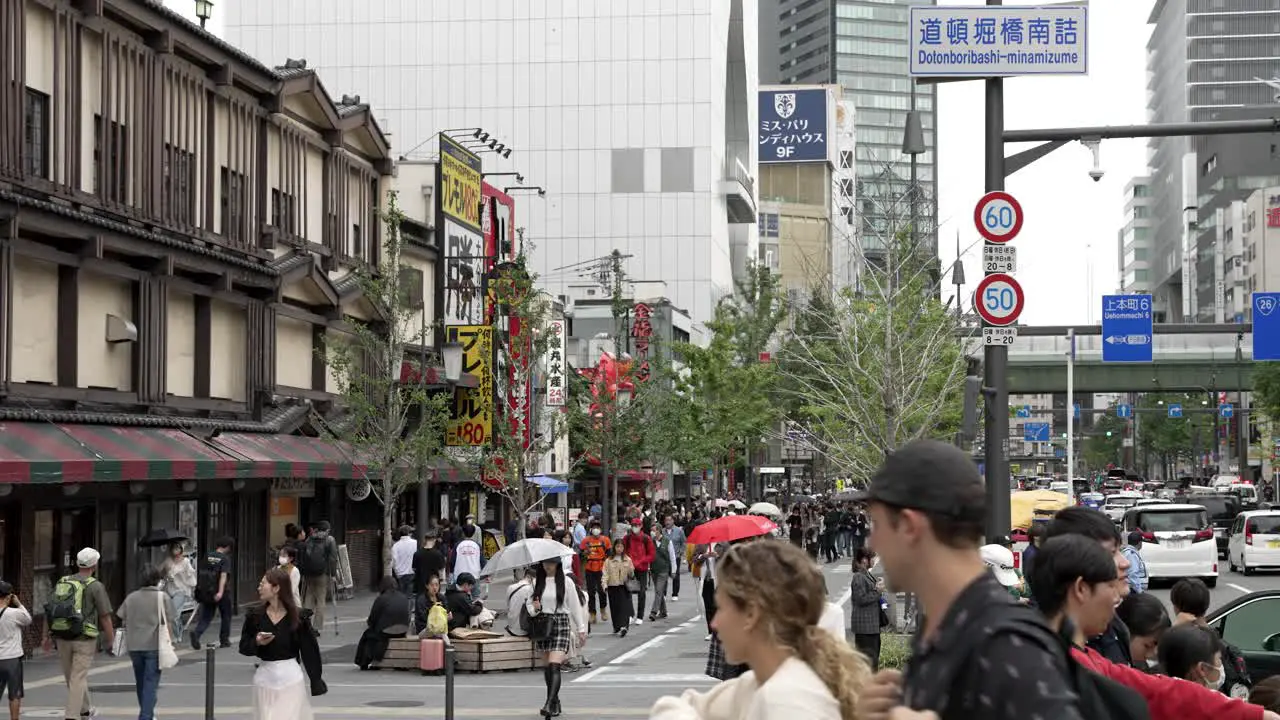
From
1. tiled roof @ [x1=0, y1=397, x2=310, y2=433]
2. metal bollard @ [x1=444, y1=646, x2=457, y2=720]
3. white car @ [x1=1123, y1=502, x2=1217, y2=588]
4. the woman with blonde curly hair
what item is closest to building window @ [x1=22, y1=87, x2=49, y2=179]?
tiled roof @ [x1=0, y1=397, x2=310, y2=433]

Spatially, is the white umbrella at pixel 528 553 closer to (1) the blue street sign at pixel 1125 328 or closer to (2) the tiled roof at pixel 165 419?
(2) the tiled roof at pixel 165 419

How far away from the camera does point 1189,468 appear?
180m

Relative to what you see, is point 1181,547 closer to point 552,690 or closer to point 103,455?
point 552,690

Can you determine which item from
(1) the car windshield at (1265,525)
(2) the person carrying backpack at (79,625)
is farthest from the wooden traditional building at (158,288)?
(1) the car windshield at (1265,525)

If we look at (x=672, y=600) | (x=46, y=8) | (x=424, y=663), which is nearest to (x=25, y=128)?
(x=46, y=8)

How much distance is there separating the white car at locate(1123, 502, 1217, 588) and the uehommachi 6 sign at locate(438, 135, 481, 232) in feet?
65.9

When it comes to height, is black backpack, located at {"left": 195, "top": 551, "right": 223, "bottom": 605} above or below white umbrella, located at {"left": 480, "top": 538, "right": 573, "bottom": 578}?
below

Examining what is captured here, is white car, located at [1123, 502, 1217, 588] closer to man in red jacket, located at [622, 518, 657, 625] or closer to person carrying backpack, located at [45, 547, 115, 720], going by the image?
man in red jacket, located at [622, 518, 657, 625]

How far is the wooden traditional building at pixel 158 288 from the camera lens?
24.7 meters

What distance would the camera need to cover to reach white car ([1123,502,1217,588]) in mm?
35500

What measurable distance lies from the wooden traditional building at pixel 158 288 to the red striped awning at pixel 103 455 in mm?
47

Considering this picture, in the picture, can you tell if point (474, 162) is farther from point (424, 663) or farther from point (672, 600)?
point (424, 663)

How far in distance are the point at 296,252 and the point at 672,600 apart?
11.2 metres

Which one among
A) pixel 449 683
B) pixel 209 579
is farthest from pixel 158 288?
pixel 449 683
